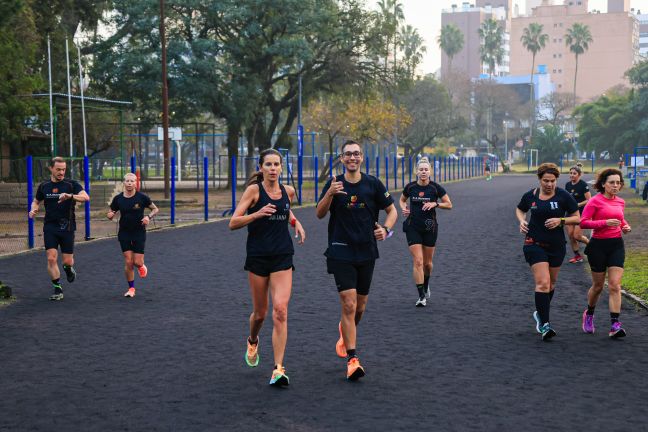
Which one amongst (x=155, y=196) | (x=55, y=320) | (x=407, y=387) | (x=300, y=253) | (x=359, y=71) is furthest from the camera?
(x=359, y=71)

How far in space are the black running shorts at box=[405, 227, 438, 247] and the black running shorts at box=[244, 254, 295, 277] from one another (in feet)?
13.4

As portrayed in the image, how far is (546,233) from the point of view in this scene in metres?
8.74

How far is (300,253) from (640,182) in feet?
87.7

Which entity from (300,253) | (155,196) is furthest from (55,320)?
(155,196)

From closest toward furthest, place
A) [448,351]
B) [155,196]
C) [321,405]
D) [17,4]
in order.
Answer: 1. [321,405]
2. [448,351]
3. [17,4]
4. [155,196]

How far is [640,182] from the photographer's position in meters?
39.9

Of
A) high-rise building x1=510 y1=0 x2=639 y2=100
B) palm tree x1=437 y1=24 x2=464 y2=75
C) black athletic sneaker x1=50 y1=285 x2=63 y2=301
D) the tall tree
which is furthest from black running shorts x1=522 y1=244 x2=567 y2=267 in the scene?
high-rise building x1=510 y1=0 x2=639 y2=100

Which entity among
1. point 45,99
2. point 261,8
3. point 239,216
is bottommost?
point 239,216

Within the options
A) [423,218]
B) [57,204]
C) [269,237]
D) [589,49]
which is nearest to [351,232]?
[269,237]

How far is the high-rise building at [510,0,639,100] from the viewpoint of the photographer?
182m

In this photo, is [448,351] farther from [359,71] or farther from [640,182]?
[359,71]

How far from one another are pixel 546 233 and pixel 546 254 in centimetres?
19

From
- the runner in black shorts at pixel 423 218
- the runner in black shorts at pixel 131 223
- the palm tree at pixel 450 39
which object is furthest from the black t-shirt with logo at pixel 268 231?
the palm tree at pixel 450 39

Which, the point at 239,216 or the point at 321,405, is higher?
the point at 239,216
